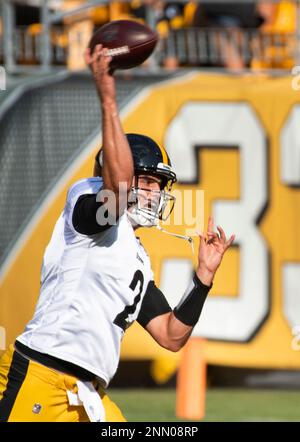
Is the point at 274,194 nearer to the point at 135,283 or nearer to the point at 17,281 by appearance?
the point at 17,281

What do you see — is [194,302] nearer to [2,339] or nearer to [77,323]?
[77,323]

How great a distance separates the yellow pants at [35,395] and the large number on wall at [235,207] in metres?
4.76

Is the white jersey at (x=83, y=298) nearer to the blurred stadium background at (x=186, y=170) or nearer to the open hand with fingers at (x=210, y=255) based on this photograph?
the open hand with fingers at (x=210, y=255)

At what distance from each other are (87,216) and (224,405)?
4443 mm

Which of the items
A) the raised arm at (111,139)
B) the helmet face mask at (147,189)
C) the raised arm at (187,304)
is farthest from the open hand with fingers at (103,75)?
the raised arm at (187,304)

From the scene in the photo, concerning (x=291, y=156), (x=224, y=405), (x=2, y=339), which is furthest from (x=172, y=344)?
(x=291, y=156)

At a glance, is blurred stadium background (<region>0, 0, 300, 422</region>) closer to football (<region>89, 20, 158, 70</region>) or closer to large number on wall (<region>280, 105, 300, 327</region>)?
large number on wall (<region>280, 105, 300, 327</region>)

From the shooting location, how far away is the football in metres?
3.69

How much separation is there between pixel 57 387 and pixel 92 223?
0.61 metres

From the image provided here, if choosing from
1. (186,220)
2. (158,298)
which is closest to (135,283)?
(158,298)

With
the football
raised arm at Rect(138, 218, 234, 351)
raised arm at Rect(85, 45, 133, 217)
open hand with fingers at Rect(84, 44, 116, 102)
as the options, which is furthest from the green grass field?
open hand with fingers at Rect(84, 44, 116, 102)

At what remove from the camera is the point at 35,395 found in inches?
149

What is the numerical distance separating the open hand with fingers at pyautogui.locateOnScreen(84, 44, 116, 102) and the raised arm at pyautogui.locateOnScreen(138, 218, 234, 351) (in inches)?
34.6

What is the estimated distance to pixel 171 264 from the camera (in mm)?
8695
